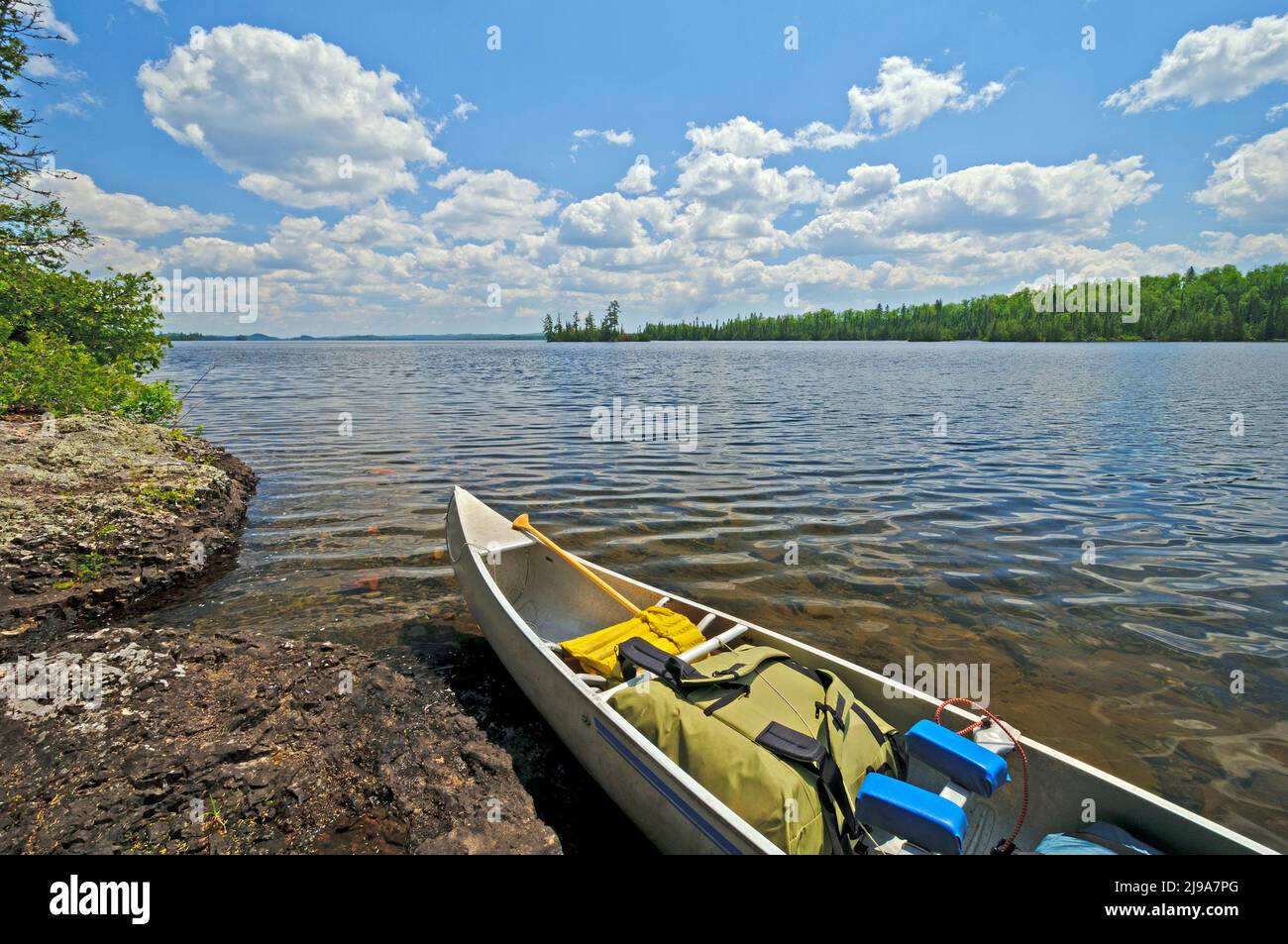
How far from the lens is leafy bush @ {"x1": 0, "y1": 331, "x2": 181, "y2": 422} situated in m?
13.4

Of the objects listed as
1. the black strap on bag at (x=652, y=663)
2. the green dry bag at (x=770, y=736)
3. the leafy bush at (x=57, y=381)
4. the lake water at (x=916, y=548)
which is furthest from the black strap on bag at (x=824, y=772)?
the leafy bush at (x=57, y=381)

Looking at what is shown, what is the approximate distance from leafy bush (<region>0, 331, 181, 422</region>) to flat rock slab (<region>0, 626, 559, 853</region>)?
10.8 m

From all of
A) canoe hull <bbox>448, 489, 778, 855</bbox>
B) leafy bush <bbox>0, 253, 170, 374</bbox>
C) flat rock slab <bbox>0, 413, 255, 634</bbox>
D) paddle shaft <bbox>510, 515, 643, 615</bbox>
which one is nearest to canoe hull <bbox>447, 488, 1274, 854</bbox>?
canoe hull <bbox>448, 489, 778, 855</bbox>

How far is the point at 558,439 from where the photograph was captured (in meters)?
21.2

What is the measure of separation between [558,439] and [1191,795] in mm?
18447

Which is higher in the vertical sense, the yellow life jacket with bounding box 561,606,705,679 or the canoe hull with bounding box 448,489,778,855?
the yellow life jacket with bounding box 561,606,705,679

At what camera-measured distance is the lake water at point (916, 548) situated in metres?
6.30

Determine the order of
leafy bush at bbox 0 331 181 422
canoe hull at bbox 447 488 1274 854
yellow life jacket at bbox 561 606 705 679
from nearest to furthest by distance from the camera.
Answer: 1. canoe hull at bbox 447 488 1274 854
2. yellow life jacket at bbox 561 606 705 679
3. leafy bush at bbox 0 331 181 422

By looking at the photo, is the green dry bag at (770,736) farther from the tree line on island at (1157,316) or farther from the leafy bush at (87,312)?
the tree line on island at (1157,316)

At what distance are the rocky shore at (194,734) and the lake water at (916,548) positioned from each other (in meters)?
0.88

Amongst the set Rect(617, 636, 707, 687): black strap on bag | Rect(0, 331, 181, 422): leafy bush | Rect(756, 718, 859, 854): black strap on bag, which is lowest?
Rect(756, 718, 859, 854): black strap on bag

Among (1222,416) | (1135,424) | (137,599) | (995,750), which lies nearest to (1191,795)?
(995,750)

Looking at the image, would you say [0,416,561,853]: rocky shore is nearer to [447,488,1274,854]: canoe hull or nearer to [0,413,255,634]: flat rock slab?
[0,413,255,634]: flat rock slab

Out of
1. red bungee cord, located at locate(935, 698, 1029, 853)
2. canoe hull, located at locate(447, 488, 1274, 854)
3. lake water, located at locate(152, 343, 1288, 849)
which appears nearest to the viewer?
canoe hull, located at locate(447, 488, 1274, 854)
